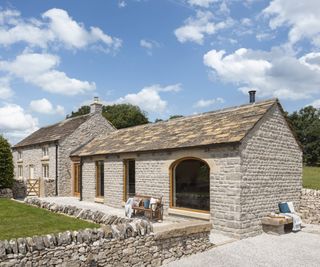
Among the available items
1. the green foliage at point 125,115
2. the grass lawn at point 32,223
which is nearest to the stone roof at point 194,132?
the grass lawn at point 32,223

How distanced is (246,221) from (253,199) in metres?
0.90

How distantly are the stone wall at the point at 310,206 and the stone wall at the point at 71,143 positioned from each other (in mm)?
15987

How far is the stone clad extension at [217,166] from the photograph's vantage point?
1219 cm

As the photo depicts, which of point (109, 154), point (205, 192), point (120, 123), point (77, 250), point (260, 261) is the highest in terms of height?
point (120, 123)

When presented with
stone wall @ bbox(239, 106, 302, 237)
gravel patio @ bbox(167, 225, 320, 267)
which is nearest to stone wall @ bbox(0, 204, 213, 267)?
gravel patio @ bbox(167, 225, 320, 267)

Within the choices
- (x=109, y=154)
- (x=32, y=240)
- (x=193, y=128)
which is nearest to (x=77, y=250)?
(x=32, y=240)

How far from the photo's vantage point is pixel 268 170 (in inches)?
528

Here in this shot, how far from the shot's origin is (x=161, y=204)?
1497cm

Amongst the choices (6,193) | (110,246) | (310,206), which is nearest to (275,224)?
(310,206)

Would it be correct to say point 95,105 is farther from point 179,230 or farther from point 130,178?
point 179,230

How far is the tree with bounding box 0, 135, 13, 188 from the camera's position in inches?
900

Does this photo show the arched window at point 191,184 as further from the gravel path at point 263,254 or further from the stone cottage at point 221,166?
the gravel path at point 263,254

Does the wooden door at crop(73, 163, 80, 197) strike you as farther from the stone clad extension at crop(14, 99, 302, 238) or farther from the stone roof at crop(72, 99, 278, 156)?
the stone clad extension at crop(14, 99, 302, 238)

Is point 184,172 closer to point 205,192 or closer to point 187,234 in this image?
point 205,192
